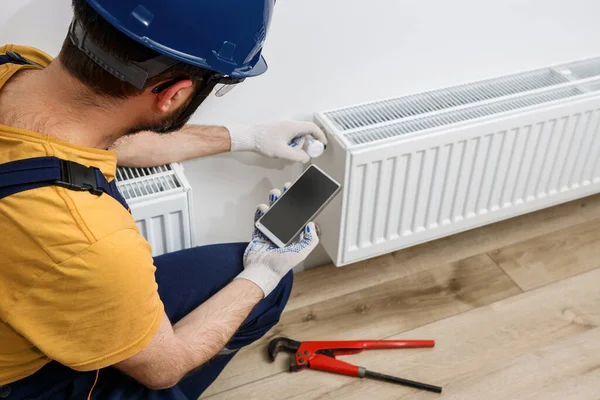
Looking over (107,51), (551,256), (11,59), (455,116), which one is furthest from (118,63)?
(551,256)

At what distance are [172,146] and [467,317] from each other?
968mm

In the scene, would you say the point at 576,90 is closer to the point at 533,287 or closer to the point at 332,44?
the point at 533,287

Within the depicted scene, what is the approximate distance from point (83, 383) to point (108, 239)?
39cm

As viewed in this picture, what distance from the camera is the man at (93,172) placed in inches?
32.7

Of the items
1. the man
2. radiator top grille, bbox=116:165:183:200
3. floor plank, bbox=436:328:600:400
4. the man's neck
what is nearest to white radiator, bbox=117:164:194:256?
radiator top grille, bbox=116:165:183:200

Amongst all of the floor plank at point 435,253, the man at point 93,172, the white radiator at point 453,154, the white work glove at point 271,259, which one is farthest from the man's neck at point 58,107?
the floor plank at point 435,253

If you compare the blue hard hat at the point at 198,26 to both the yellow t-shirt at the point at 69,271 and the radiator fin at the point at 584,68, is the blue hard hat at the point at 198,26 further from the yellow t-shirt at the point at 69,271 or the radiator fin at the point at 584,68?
the radiator fin at the point at 584,68

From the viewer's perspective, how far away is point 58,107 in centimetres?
89

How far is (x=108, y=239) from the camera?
86 centimetres

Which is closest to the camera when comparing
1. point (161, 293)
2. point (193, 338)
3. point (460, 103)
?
point (193, 338)

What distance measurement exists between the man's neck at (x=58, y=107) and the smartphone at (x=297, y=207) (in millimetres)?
507

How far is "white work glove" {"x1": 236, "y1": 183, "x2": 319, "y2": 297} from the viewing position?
1.26 meters

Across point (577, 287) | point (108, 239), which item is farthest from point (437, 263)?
point (108, 239)

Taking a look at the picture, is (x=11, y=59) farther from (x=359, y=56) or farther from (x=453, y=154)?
(x=453, y=154)
